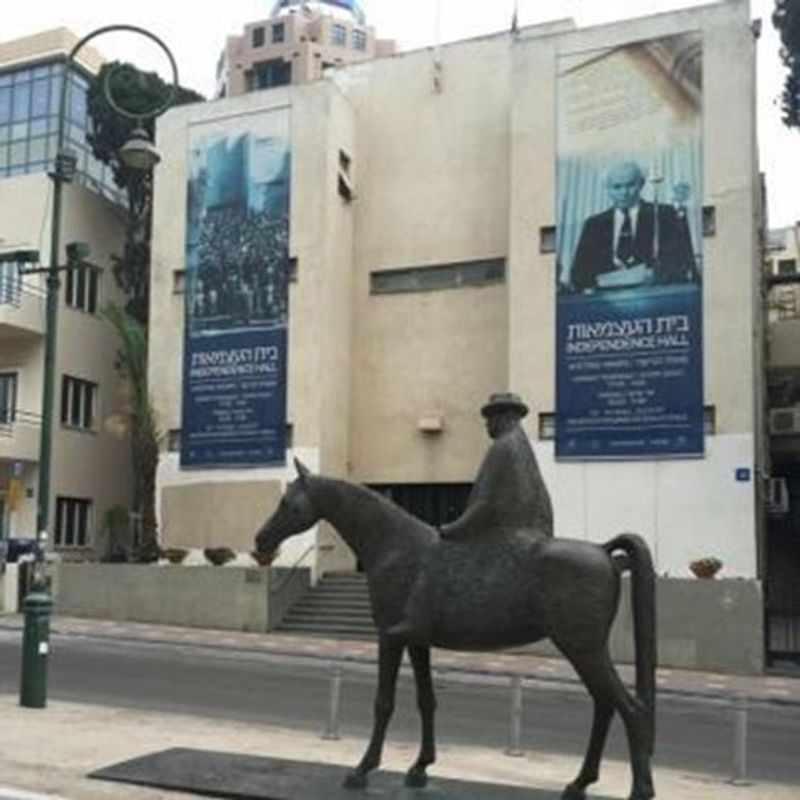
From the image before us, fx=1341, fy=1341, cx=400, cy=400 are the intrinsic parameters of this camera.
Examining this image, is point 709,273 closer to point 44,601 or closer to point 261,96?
point 261,96

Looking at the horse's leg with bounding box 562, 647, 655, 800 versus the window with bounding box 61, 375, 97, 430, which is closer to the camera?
the horse's leg with bounding box 562, 647, 655, 800

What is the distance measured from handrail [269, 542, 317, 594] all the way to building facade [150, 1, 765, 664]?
0.09 m

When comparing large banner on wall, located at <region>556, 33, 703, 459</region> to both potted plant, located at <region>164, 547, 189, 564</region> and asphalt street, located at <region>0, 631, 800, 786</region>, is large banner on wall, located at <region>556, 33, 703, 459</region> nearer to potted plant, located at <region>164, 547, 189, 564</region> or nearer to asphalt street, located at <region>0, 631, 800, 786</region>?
asphalt street, located at <region>0, 631, 800, 786</region>

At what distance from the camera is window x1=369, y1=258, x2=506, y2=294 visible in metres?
33.6

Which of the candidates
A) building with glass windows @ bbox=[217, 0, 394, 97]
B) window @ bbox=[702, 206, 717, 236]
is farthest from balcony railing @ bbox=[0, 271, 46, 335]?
building with glass windows @ bbox=[217, 0, 394, 97]

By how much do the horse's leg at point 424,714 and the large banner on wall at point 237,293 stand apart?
2342 centimetres

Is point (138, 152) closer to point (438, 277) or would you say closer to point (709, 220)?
point (709, 220)

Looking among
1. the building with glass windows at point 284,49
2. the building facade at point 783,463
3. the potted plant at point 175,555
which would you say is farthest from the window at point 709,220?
the building with glass windows at point 284,49

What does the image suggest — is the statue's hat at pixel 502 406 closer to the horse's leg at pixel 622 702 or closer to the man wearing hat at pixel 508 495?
the man wearing hat at pixel 508 495

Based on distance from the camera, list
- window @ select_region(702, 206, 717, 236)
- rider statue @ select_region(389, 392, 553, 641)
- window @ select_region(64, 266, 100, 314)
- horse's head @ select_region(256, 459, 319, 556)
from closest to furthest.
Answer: rider statue @ select_region(389, 392, 553, 641)
horse's head @ select_region(256, 459, 319, 556)
window @ select_region(702, 206, 717, 236)
window @ select_region(64, 266, 100, 314)

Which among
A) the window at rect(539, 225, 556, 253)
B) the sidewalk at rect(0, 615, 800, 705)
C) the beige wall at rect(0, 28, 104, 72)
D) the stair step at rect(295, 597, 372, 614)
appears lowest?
the sidewalk at rect(0, 615, 800, 705)

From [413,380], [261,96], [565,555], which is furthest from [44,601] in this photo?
[261,96]

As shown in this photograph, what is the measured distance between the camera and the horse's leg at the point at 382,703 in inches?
360

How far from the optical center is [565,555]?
8.64 m
